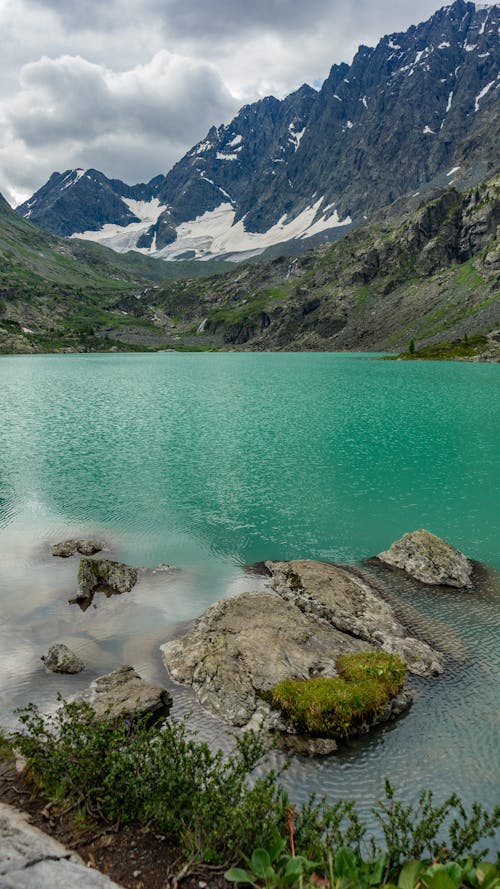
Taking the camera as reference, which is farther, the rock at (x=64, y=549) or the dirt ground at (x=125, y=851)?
the rock at (x=64, y=549)

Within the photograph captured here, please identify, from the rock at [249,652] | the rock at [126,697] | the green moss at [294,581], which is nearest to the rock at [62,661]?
the rock at [126,697]

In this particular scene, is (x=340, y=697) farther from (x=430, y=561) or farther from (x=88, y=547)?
(x=88, y=547)

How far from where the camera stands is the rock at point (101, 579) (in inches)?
931

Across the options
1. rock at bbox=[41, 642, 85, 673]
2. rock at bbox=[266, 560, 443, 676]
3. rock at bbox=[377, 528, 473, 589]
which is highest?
rock at bbox=[377, 528, 473, 589]

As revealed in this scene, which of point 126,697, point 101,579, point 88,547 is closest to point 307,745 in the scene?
point 126,697

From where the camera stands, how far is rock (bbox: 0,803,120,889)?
704 centimetres

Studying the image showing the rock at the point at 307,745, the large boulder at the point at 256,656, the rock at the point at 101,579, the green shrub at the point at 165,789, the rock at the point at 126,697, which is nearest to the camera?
the green shrub at the point at 165,789

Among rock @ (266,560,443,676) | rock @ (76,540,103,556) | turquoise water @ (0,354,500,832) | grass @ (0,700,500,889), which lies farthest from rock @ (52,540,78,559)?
grass @ (0,700,500,889)

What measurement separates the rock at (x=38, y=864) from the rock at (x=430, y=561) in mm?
20474

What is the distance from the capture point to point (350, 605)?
2211 cm

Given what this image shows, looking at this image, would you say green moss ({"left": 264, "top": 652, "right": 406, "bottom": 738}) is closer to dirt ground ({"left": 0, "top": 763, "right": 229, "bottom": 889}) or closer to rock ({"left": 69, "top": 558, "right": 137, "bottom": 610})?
dirt ground ({"left": 0, "top": 763, "right": 229, "bottom": 889})

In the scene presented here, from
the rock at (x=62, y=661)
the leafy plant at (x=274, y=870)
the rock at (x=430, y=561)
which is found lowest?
the rock at (x=62, y=661)

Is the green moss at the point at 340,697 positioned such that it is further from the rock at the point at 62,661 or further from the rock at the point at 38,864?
the rock at the point at 38,864

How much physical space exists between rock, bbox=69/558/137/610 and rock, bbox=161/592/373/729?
5479 millimetres
